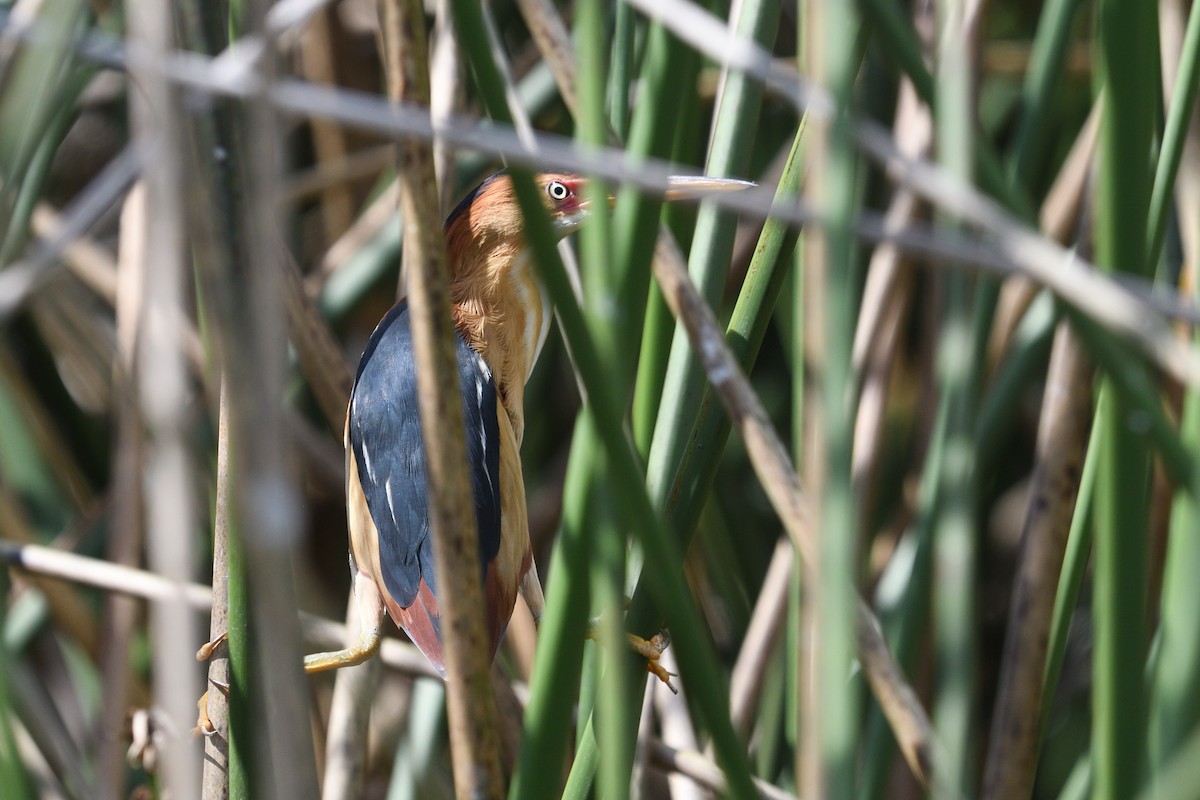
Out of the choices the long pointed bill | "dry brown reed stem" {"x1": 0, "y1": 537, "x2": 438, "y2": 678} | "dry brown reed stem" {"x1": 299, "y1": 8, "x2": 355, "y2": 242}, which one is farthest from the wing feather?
"dry brown reed stem" {"x1": 299, "y1": 8, "x2": 355, "y2": 242}

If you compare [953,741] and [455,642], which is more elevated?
[455,642]

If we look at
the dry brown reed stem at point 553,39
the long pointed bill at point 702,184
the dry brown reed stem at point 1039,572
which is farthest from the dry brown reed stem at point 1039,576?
the dry brown reed stem at point 553,39

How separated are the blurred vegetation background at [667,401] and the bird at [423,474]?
6 cm

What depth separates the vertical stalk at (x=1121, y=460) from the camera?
1.98ft

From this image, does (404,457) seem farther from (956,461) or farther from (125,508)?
(956,461)

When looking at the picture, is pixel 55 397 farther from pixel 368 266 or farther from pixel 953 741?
pixel 953 741

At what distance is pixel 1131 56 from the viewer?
61cm

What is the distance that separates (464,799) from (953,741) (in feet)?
1.38

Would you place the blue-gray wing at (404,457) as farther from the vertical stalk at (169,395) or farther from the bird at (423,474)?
the vertical stalk at (169,395)

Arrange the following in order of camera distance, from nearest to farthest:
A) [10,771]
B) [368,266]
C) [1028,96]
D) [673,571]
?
[673,571]
[10,771]
[1028,96]
[368,266]

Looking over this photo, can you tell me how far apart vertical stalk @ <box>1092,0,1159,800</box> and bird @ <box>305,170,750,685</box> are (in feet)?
1.39

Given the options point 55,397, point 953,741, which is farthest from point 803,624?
point 55,397

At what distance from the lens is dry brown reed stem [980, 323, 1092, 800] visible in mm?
923

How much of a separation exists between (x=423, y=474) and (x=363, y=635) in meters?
0.17
